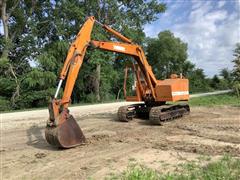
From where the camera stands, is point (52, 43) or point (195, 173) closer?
point (195, 173)

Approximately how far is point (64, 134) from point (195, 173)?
3650 mm

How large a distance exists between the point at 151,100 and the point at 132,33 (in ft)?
61.9

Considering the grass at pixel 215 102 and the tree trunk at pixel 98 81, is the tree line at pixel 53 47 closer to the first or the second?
the tree trunk at pixel 98 81

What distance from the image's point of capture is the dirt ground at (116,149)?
20.6 ft

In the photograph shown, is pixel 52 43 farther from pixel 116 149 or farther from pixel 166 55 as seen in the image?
pixel 166 55

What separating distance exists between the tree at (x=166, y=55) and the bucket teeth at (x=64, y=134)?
42376mm

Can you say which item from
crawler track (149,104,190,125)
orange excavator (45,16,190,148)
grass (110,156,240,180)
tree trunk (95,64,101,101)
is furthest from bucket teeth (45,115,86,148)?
tree trunk (95,64,101,101)

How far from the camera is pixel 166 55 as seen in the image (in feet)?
166

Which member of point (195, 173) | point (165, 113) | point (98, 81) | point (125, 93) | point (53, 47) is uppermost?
point (53, 47)

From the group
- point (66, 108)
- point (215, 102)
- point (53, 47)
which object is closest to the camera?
point (66, 108)

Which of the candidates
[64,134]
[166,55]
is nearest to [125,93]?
[64,134]

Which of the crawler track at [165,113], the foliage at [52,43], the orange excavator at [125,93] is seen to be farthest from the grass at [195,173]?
the foliage at [52,43]

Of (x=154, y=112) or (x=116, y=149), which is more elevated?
(x=154, y=112)

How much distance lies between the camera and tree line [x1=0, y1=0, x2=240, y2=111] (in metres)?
25.1
